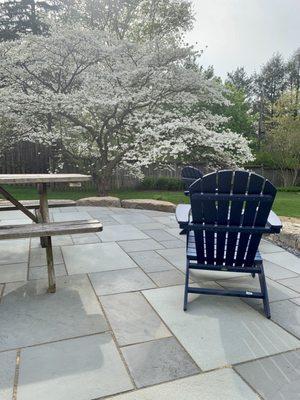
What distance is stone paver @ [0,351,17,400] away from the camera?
140 cm

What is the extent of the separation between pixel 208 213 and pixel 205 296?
29.6 inches

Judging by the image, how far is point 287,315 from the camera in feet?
7.07

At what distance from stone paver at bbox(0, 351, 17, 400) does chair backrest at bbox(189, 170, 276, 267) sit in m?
1.40

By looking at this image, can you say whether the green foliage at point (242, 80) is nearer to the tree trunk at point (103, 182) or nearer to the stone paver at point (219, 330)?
the tree trunk at point (103, 182)

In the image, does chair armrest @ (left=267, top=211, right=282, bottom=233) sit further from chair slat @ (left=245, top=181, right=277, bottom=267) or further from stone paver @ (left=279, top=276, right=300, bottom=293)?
stone paver @ (left=279, top=276, right=300, bottom=293)

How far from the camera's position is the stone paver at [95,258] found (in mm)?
3066

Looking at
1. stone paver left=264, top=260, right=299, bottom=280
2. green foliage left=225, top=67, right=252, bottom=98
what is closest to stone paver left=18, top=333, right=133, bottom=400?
stone paver left=264, top=260, right=299, bottom=280

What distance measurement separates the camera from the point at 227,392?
4.65ft

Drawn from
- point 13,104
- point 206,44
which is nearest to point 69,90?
point 13,104

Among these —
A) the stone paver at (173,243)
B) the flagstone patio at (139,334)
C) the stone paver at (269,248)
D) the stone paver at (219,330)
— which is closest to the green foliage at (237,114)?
the stone paver at (269,248)

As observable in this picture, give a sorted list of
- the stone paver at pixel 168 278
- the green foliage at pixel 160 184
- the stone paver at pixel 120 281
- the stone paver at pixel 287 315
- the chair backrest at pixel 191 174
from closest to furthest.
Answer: the stone paver at pixel 287 315
the stone paver at pixel 120 281
the stone paver at pixel 168 278
the chair backrest at pixel 191 174
the green foliage at pixel 160 184

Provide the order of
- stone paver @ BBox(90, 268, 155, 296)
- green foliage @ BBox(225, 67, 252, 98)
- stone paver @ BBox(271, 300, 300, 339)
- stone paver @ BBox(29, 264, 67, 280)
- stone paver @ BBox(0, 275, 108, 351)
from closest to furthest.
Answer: stone paver @ BBox(0, 275, 108, 351) → stone paver @ BBox(271, 300, 300, 339) → stone paver @ BBox(90, 268, 155, 296) → stone paver @ BBox(29, 264, 67, 280) → green foliage @ BBox(225, 67, 252, 98)

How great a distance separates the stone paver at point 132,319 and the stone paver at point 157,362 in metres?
0.08

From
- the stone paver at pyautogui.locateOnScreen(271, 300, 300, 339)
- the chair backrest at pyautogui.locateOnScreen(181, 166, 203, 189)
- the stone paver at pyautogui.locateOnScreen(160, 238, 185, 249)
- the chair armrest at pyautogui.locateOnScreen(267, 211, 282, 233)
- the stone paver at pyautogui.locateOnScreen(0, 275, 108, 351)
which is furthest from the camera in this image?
the chair backrest at pyautogui.locateOnScreen(181, 166, 203, 189)
